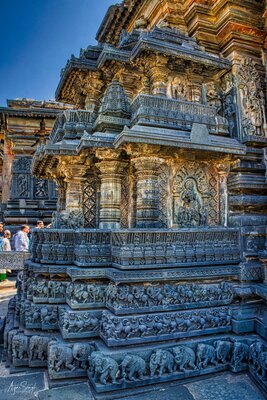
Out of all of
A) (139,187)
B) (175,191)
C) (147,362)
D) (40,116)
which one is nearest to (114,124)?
(139,187)

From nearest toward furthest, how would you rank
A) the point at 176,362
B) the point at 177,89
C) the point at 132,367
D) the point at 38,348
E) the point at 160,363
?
→ the point at 132,367, the point at 160,363, the point at 176,362, the point at 38,348, the point at 177,89

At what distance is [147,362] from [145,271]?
1.20m

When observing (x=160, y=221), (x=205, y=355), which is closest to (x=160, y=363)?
(x=205, y=355)

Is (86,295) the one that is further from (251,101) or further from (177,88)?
(251,101)

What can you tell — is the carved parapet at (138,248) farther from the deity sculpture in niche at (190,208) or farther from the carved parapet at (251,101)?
the carved parapet at (251,101)

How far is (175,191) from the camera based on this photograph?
5.48m

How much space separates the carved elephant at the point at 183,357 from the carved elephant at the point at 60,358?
140cm

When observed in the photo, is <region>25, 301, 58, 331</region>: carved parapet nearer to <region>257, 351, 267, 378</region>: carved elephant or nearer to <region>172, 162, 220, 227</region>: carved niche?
<region>172, 162, 220, 227</region>: carved niche

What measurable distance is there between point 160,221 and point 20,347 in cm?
293

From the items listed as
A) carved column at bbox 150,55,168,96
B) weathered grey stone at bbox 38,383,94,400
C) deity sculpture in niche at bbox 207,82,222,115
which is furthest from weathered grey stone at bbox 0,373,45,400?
deity sculpture in niche at bbox 207,82,222,115

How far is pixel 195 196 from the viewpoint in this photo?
5.69 m

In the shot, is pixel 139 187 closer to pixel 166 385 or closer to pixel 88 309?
pixel 88 309

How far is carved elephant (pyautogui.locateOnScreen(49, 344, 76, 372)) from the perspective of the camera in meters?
3.93

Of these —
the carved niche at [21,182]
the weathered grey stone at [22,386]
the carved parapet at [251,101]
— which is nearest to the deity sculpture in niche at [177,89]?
the carved parapet at [251,101]
